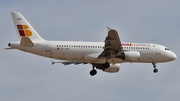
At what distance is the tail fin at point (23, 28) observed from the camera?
70.2 meters

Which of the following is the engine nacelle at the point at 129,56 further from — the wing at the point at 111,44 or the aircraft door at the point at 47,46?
the aircraft door at the point at 47,46

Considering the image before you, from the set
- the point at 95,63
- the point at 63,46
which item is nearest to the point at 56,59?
the point at 63,46

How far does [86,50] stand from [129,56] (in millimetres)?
5123

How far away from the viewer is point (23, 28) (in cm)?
7056

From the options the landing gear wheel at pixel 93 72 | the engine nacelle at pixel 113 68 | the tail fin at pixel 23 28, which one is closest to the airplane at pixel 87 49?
the tail fin at pixel 23 28

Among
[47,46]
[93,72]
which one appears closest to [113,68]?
[93,72]

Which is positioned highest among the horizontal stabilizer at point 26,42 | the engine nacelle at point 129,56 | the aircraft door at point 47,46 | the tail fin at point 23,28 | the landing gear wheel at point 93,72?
the tail fin at point 23,28

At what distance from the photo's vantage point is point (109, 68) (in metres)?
77.5

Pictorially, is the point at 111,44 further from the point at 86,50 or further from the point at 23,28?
the point at 23,28

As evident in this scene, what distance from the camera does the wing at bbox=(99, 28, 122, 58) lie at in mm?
68625

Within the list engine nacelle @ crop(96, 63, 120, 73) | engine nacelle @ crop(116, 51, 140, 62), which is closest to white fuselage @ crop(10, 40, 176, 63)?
engine nacelle @ crop(116, 51, 140, 62)

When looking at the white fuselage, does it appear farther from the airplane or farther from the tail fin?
the tail fin

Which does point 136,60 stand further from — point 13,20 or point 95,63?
point 13,20

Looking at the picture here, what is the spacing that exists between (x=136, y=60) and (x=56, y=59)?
9594 millimetres
